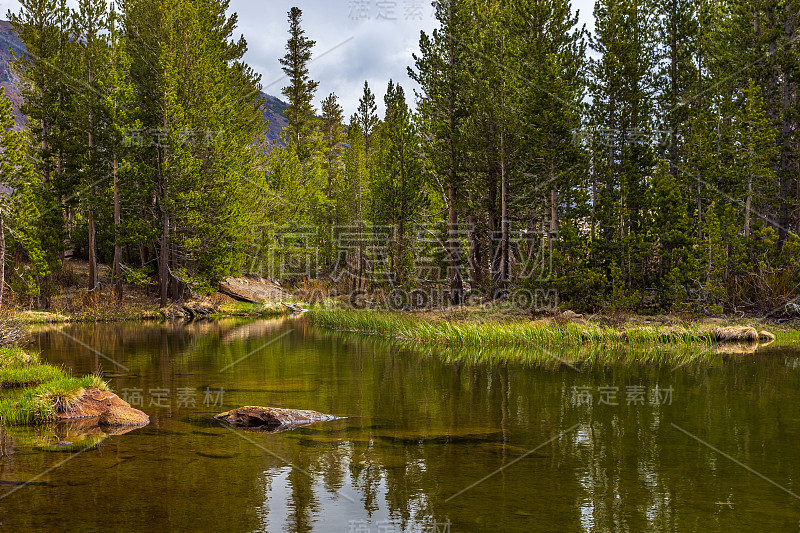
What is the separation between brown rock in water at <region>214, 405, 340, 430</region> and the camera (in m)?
11.7

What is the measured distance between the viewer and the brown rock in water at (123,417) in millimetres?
11586

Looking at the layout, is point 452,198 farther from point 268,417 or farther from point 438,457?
point 438,457

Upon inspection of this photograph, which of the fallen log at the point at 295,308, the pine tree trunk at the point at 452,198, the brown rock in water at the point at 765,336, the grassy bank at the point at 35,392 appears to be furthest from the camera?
the fallen log at the point at 295,308

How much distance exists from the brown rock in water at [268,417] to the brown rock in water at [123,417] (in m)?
1.36

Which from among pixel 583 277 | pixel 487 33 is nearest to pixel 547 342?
pixel 583 277

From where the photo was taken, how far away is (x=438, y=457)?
9.46m

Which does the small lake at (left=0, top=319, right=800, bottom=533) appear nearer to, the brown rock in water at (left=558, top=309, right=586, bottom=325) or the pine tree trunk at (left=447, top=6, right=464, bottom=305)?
the brown rock in water at (left=558, top=309, right=586, bottom=325)

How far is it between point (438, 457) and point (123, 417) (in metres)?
6.22

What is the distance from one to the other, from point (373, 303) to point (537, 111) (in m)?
14.7

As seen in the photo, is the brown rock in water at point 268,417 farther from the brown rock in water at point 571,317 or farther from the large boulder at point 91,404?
the brown rock in water at point 571,317

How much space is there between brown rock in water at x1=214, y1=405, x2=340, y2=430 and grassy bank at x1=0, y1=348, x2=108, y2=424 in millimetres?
3081

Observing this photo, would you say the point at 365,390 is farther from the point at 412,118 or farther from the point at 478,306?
the point at 412,118

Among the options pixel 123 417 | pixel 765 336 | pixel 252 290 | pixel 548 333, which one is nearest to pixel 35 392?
pixel 123 417

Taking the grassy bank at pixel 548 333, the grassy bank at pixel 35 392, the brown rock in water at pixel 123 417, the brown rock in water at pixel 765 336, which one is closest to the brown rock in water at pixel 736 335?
the grassy bank at pixel 548 333
